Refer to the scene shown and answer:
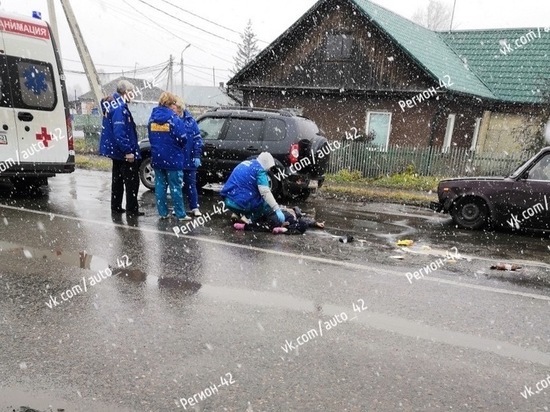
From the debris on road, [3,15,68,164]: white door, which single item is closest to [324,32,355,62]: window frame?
[3,15,68,164]: white door

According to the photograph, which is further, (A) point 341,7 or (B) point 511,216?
(A) point 341,7

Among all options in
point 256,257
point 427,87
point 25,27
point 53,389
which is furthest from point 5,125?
point 427,87

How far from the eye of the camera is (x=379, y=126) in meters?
17.5

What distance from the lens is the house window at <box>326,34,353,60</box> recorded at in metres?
17.8

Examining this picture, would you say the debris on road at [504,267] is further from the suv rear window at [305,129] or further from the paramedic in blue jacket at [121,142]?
the paramedic in blue jacket at [121,142]

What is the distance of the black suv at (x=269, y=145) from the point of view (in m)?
8.89

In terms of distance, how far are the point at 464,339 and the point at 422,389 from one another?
0.94 metres

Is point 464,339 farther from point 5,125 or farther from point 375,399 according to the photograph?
point 5,125

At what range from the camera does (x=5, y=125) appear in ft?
24.6

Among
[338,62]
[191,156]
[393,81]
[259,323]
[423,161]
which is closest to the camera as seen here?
[259,323]

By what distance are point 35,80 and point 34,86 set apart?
110 millimetres

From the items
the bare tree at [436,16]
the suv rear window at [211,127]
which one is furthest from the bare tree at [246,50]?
the suv rear window at [211,127]

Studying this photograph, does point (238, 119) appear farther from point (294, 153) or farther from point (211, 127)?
point (294, 153)

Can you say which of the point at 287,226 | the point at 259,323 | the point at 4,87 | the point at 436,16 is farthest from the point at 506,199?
the point at 436,16
